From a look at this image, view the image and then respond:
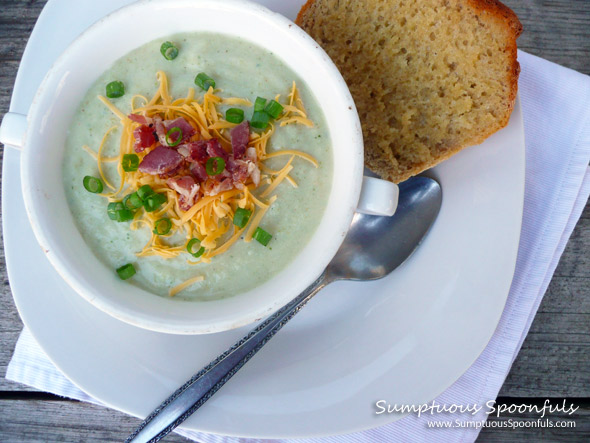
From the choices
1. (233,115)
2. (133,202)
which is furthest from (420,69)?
(133,202)

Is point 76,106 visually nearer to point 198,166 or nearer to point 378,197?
point 198,166

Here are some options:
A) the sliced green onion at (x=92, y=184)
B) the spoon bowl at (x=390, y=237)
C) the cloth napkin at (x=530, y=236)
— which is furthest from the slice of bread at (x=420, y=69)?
the sliced green onion at (x=92, y=184)

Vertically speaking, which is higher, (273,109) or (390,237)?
(273,109)

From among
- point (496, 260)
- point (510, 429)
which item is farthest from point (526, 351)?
point (496, 260)

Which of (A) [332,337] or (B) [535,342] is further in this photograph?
(B) [535,342]

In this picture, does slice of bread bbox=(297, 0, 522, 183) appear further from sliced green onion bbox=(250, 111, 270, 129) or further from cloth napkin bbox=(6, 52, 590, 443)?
sliced green onion bbox=(250, 111, 270, 129)

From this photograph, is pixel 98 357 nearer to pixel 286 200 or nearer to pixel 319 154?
pixel 286 200

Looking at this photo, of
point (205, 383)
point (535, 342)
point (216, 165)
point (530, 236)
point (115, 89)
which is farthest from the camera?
point (535, 342)

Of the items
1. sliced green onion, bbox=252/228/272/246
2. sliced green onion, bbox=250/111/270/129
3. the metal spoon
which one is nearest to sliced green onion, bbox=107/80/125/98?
sliced green onion, bbox=250/111/270/129
